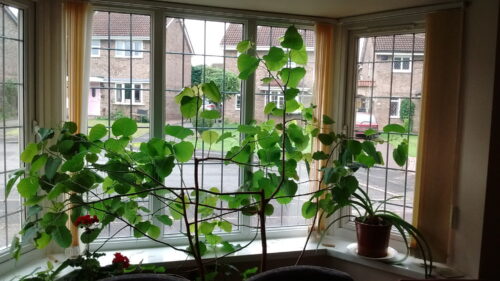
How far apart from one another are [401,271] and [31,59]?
2.74m

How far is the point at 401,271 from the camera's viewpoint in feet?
9.28

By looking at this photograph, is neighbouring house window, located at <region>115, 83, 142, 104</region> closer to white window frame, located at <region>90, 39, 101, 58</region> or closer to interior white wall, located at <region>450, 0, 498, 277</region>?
white window frame, located at <region>90, 39, 101, 58</region>

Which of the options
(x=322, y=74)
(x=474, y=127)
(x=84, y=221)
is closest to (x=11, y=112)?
A: (x=84, y=221)

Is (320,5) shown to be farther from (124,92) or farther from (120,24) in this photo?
(124,92)

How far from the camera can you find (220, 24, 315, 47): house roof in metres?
3.21

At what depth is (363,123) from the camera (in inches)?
131

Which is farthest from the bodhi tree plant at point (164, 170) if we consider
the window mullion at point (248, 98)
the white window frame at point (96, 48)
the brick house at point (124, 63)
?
the white window frame at point (96, 48)

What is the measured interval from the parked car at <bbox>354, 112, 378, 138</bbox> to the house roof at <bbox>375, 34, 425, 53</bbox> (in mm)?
508

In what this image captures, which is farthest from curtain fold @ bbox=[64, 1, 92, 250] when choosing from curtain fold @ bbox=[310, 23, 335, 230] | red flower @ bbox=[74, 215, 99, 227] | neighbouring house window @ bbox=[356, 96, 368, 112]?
neighbouring house window @ bbox=[356, 96, 368, 112]

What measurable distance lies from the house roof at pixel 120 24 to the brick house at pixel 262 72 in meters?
0.58

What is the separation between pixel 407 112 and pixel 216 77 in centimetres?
143

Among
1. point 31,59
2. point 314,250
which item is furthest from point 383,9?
point 31,59

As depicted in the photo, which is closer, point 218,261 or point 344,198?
point 344,198

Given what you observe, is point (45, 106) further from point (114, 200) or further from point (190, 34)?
point (190, 34)
